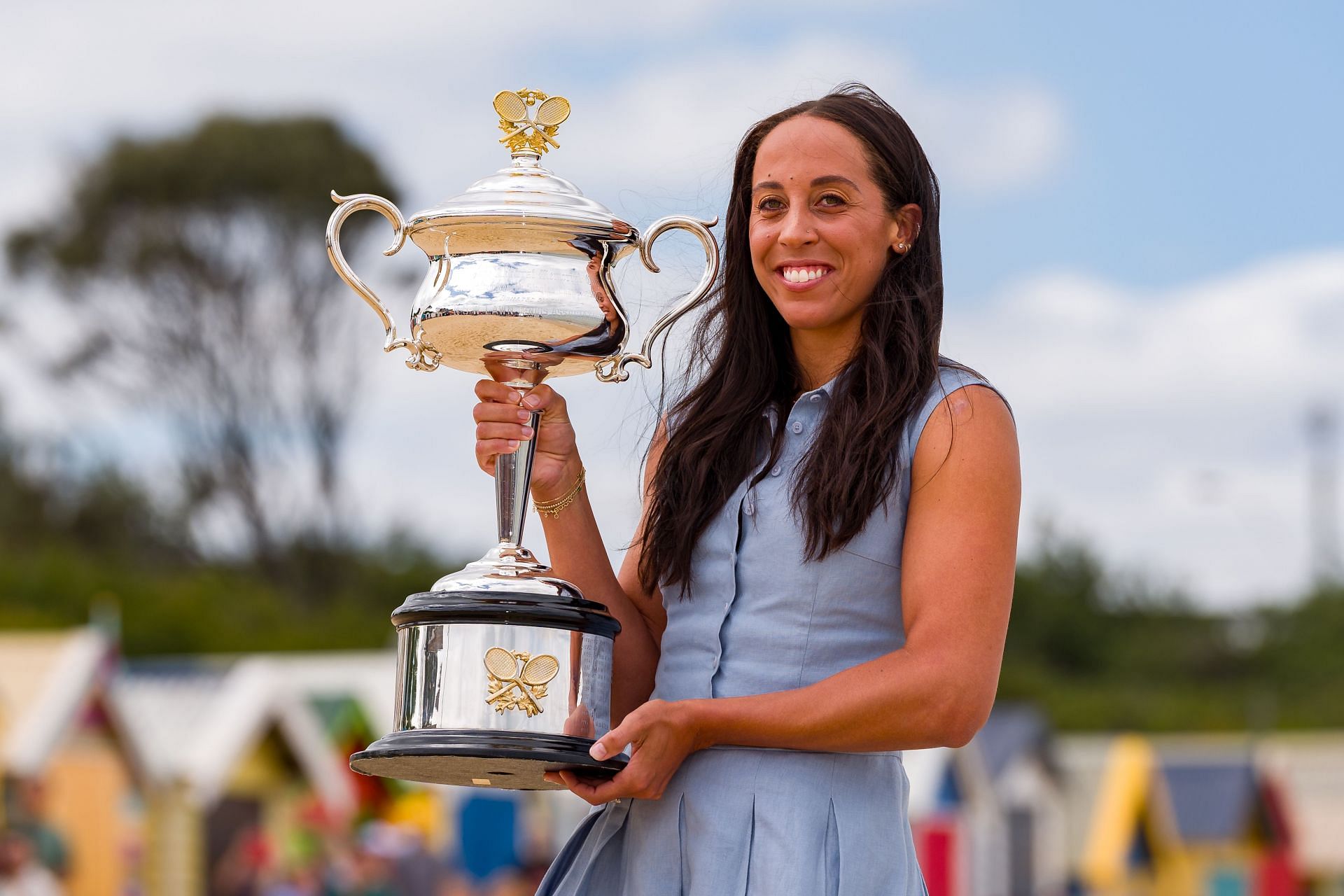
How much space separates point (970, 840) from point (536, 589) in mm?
18932

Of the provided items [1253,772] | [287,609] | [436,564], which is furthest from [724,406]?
[436,564]

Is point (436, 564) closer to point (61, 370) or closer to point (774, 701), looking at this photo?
point (61, 370)

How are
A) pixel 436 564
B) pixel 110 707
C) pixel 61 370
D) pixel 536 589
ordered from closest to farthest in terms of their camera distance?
pixel 536 589, pixel 110 707, pixel 61 370, pixel 436 564

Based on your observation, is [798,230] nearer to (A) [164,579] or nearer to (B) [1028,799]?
(B) [1028,799]

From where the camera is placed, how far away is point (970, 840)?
20.5 meters

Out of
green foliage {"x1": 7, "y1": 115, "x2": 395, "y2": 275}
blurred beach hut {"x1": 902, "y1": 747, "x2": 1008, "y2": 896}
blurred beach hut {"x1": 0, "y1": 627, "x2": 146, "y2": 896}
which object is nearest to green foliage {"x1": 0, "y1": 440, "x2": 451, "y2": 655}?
green foliage {"x1": 7, "y1": 115, "x2": 395, "y2": 275}

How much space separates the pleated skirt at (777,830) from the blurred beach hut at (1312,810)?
21924 millimetres

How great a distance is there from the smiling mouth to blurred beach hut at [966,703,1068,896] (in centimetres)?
1992

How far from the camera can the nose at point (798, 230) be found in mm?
2281

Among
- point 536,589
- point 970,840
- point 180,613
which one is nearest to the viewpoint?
point 536,589

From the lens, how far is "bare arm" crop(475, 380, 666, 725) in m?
2.47

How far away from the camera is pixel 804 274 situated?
7.55ft

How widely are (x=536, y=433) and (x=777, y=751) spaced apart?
0.52 meters

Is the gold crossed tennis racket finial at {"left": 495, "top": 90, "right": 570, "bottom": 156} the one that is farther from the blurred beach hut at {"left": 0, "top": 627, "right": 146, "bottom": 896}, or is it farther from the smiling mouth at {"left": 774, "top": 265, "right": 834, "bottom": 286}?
the blurred beach hut at {"left": 0, "top": 627, "right": 146, "bottom": 896}
